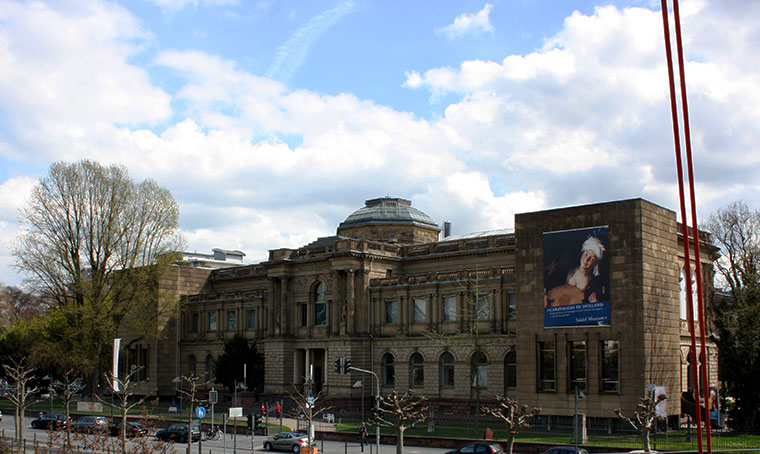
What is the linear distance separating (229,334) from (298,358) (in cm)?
1260

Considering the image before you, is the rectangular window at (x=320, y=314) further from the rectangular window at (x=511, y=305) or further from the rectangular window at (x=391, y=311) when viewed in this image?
the rectangular window at (x=511, y=305)

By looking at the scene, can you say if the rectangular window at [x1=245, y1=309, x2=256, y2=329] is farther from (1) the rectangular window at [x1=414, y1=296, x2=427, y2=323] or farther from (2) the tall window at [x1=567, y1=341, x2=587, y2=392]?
(2) the tall window at [x1=567, y1=341, x2=587, y2=392]

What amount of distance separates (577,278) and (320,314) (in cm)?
3270

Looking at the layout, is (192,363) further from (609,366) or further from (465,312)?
(609,366)

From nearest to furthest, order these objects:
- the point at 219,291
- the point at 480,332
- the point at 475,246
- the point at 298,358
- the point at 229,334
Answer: the point at 480,332, the point at 475,246, the point at 298,358, the point at 229,334, the point at 219,291

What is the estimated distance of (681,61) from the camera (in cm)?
1471

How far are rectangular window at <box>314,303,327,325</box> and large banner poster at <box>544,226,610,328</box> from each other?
97.3ft

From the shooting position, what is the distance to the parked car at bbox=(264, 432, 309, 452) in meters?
49.8

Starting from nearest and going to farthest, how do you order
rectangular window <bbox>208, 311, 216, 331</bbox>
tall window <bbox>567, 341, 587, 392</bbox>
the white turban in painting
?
1. the white turban in painting
2. tall window <bbox>567, 341, 587, 392</bbox>
3. rectangular window <bbox>208, 311, 216, 331</bbox>

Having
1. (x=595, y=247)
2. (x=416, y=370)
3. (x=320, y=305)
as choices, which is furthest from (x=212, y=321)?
(x=595, y=247)

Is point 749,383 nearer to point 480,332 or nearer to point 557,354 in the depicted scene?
point 557,354

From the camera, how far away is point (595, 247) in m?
52.9

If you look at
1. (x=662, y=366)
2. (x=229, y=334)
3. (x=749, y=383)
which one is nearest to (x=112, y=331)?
(x=229, y=334)

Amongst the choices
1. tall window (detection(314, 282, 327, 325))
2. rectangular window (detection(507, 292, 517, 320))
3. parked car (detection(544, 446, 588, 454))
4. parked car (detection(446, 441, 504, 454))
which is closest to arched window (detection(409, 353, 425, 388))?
tall window (detection(314, 282, 327, 325))
